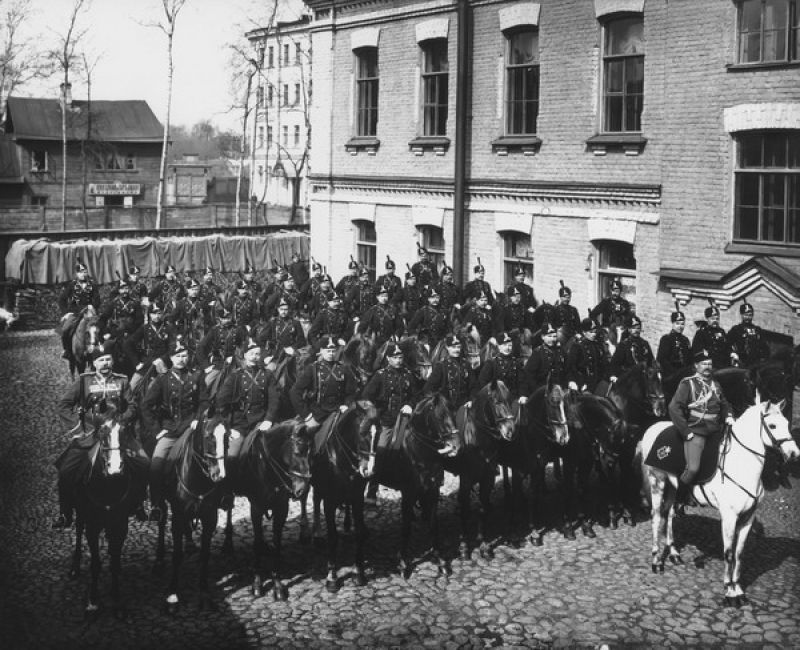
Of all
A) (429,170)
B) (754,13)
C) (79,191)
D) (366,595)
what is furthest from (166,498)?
(79,191)

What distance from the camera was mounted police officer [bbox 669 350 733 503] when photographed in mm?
10719

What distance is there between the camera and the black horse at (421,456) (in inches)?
429

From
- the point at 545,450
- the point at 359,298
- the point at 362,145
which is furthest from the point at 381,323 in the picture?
→ the point at 362,145

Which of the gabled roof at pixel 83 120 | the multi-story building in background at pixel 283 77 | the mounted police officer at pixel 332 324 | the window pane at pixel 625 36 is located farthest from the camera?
the gabled roof at pixel 83 120

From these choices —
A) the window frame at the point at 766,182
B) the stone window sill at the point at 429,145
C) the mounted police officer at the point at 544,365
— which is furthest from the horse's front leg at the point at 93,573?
the stone window sill at the point at 429,145

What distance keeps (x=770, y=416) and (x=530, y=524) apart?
3340mm

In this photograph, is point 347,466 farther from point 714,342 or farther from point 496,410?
point 714,342

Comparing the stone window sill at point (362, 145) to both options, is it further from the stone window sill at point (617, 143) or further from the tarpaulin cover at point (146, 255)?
the stone window sill at point (617, 143)

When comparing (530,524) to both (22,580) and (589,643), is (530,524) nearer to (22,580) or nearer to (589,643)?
(589,643)

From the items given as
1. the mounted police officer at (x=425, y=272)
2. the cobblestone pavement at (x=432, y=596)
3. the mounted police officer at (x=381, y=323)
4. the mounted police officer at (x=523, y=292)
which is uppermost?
the mounted police officer at (x=425, y=272)

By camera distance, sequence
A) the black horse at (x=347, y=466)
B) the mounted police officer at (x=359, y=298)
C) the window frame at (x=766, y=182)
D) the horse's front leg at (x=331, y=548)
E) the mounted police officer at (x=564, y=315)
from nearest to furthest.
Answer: the black horse at (x=347, y=466) → the horse's front leg at (x=331, y=548) → the window frame at (x=766, y=182) → the mounted police officer at (x=564, y=315) → the mounted police officer at (x=359, y=298)

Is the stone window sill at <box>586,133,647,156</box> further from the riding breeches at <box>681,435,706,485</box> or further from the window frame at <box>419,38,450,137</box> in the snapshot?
the riding breeches at <box>681,435,706,485</box>

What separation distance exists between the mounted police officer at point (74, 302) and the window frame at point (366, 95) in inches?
325

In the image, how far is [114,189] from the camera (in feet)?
181
